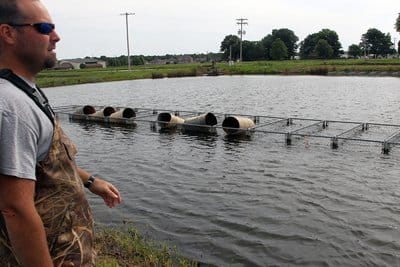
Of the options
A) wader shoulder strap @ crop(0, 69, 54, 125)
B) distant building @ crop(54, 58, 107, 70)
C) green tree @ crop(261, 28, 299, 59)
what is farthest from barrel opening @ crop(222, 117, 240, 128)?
green tree @ crop(261, 28, 299, 59)

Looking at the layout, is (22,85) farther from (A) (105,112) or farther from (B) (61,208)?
(A) (105,112)

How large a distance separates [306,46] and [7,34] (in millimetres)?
156702

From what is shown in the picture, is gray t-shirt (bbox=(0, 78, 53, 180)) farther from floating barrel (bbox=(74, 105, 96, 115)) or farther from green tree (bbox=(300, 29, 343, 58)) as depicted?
green tree (bbox=(300, 29, 343, 58))

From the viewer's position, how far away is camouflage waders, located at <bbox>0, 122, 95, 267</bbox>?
7.31 ft

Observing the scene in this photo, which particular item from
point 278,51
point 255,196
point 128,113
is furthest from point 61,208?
point 278,51

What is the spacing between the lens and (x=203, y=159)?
14.4m

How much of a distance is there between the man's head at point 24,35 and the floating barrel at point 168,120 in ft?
59.5

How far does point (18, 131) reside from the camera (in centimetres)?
192

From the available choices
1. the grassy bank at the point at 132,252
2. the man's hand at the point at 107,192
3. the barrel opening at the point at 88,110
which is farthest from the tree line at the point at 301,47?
the man's hand at the point at 107,192

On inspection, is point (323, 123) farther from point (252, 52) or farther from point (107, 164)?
point (252, 52)

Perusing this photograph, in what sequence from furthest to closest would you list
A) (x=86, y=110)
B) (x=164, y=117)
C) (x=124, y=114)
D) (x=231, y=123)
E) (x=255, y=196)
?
(x=86, y=110) → (x=124, y=114) → (x=164, y=117) → (x=231, y=123) → (x=255, y=196)

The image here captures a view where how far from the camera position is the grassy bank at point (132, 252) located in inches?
250

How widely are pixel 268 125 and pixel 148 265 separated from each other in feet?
49.2

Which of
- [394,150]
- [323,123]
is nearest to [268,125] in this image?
[323,123]
